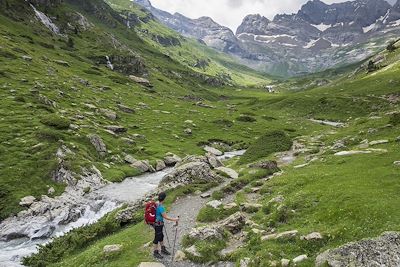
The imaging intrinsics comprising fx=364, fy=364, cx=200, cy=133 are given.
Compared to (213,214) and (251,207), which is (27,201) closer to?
Result: (213,214)

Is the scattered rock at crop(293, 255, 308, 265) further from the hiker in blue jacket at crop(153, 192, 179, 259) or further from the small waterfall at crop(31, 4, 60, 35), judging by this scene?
the small waterfall at crop(31, 4, 60, 35)

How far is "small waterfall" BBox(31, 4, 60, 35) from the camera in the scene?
163m

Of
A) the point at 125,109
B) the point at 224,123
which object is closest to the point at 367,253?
the point at 125,109

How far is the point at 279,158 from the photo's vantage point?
2030 inches

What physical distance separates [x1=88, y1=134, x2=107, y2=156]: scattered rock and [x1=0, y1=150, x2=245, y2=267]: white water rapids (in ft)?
27.5

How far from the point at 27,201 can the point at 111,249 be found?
754 inches

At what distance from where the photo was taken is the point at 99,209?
43.3m

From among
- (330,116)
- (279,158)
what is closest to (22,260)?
(279,158)

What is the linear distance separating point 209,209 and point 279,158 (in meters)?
23.1

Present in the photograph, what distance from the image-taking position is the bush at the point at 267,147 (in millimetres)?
55547

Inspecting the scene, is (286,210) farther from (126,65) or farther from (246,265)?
(126,65)

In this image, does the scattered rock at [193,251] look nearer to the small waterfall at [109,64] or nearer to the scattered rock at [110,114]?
the scattered rock at [110,114]

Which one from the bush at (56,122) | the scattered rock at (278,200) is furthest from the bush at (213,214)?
the bush at (56,122)

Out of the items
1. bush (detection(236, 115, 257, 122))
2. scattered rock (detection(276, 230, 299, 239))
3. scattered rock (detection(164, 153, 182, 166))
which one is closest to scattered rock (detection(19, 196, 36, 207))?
scattered rock (detection(164, 153, 182, 166))
